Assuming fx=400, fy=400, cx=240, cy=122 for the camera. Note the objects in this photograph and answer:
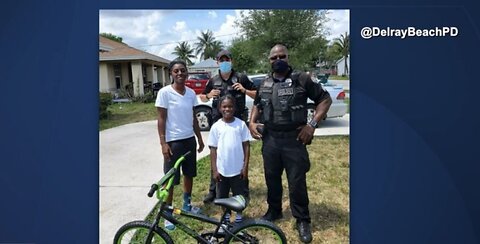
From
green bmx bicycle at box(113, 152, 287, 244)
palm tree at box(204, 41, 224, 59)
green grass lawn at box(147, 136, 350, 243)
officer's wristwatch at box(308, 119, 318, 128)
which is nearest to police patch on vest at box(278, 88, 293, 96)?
officer's wristwatch at box(308, 119, 318, 128)

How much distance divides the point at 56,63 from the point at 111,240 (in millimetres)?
1487

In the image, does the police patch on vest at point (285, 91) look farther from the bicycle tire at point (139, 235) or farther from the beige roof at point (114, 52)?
the bicycle tire at point (139, 235)

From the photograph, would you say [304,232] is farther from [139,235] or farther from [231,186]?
[139,235]

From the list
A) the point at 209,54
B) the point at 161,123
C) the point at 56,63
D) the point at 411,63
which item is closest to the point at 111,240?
the point at 161,123

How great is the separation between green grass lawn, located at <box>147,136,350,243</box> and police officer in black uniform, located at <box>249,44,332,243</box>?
0.07m

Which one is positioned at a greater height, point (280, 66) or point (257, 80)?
point (280, 66)

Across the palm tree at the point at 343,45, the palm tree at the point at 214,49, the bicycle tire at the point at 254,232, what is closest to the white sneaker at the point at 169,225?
the bicycle tire at the point at 254,232

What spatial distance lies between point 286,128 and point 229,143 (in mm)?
484

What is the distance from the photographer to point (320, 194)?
355 cm

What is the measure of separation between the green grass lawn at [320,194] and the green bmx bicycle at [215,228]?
0.27 metres

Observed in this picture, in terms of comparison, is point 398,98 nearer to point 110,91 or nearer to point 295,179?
point 295,179

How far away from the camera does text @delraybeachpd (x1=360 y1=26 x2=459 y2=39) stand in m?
3.23

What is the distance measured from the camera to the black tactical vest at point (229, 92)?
3507mm

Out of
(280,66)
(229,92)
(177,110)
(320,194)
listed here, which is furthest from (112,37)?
(320,194)
